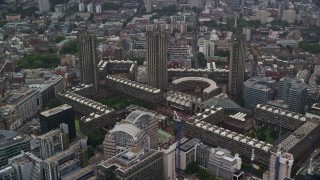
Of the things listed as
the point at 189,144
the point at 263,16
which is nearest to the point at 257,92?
the point at 189,144

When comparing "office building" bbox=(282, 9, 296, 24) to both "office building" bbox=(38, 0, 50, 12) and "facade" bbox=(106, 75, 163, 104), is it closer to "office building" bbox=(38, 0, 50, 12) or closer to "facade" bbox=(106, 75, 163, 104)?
"facade" bbox=(106, 75, 163, 104)

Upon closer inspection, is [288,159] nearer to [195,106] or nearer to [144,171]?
[144,171]

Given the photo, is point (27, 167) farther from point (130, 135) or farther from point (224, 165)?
point (224, 165)

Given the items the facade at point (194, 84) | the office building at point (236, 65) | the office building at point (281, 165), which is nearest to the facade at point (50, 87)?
the facade at point (194, 84)

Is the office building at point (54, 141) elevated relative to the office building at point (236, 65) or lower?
lower

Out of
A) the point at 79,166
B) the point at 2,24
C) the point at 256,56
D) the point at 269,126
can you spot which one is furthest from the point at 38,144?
the point at 2,24

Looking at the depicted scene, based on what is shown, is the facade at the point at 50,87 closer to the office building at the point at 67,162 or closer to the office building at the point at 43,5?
the office building at the point at 67,162
